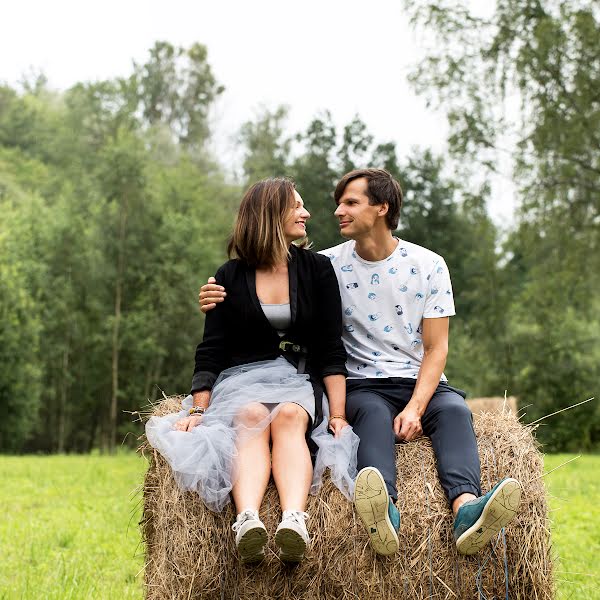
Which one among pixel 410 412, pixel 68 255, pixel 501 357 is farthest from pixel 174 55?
pixel 410 412

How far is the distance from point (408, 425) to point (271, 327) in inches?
29.7

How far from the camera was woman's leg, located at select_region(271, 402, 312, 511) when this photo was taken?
11.2 ft

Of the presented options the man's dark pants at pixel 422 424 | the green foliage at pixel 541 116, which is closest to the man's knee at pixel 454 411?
the man's dark pants at pixel 422 424

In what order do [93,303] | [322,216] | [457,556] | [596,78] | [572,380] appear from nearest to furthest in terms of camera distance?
[457,556] < [596,78] < [322,216] < [93,303] < [572,380]

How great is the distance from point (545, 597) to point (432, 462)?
69 centimetres

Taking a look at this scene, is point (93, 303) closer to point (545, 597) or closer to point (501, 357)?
point (501, 357)

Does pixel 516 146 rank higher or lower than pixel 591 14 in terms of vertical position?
lower

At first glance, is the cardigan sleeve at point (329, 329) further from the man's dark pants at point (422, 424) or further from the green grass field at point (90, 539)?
the green grass field at point (90, 539)

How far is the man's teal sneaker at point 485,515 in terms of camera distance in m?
3.21

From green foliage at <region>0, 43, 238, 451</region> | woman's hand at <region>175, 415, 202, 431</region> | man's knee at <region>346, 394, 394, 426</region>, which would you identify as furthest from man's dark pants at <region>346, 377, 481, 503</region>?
green foliage at <region>0, 43, 238, 451</region>

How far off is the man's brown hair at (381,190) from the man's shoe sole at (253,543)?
5.74 ft

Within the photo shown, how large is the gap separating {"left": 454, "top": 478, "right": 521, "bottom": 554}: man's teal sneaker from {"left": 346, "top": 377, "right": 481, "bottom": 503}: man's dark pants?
0.53 ft

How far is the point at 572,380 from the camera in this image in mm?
25734

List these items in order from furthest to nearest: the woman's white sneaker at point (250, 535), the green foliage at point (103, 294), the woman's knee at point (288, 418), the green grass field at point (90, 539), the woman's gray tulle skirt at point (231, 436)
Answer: the green foliage at point (103, 294) → the green grass field at point (90, 539) → the woman's knee at point (288, 418) → the woman's gray tulle skirt at point (231, 436) → the woman's white sneaker at point (250, 535)
